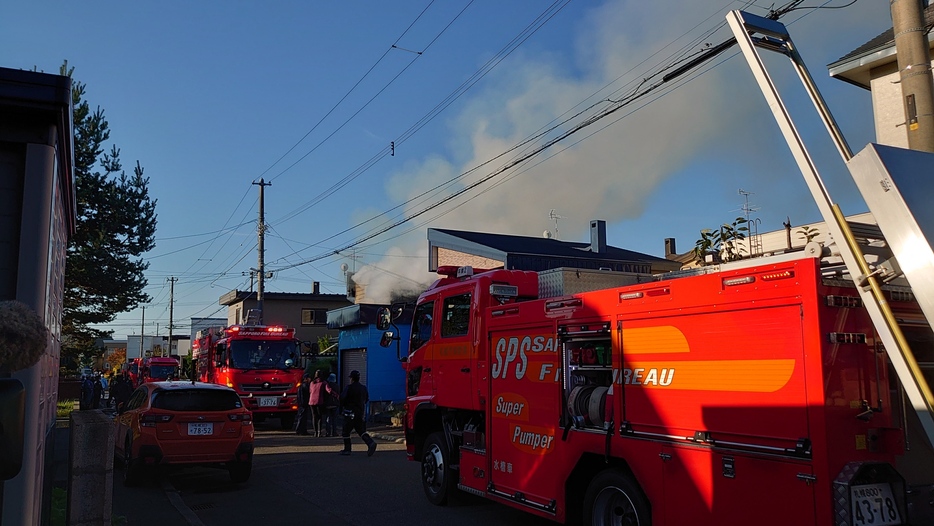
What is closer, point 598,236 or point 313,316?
point 598,236

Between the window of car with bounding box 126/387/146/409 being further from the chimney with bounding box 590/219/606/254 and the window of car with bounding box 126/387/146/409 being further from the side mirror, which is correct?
the chimney with bounding box 590/219/606/254

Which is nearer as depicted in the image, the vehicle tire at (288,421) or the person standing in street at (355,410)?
the person standing in street at (355,410)

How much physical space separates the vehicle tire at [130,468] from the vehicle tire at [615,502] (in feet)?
23.7

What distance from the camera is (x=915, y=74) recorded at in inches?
218

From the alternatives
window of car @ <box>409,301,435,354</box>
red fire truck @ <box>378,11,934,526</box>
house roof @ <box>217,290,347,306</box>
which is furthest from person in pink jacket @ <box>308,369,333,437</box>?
house roof @ <box>217,290,347,306</box>

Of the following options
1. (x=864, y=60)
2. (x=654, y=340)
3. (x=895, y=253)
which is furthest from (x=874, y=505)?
(x=864, y=60)

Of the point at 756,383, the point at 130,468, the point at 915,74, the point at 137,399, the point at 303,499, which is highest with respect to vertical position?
the point at 915,74

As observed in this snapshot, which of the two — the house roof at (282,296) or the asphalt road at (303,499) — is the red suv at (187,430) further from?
the house roof at (282,296)

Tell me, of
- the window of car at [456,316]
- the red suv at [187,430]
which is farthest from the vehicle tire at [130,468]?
the window of car at [456,316]

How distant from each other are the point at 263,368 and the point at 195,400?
32.5 feet

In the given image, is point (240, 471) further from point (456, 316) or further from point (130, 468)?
point (456, 316)

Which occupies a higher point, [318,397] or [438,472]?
[318,397]

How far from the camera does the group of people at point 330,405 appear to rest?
14.6 meters

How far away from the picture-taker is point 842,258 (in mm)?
4949
